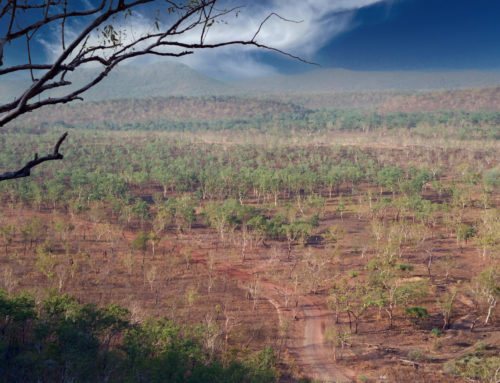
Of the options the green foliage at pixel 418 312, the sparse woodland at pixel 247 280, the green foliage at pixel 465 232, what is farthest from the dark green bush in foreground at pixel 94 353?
the green foliage at pixel 465 232

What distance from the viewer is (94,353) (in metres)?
14.9

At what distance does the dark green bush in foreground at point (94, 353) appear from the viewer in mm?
13508

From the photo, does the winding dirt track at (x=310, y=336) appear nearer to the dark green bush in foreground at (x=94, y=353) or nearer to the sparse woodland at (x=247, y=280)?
the sparse woodland at (x=247, y=280)

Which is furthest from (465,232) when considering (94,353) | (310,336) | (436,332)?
(94,353)

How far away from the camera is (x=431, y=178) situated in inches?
2719

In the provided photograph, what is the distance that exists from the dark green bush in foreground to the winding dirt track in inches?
164

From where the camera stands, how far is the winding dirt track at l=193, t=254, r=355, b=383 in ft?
63.3

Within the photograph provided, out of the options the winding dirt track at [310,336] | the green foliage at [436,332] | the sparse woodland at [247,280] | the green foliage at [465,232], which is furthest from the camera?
the green foliage at [465,232]

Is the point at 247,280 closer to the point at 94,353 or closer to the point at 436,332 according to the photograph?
the point at 436,332

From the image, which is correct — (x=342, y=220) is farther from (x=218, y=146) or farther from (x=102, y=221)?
(x=218, y=146)

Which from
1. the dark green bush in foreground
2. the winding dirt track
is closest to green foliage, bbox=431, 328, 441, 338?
the winding dirt track

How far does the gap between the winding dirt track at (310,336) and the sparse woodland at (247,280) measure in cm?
15

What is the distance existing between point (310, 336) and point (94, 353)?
13.6 metres

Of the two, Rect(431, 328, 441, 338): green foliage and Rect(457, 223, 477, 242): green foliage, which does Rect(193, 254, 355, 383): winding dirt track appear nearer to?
Rect(431, 328, 441, 338): green foliage
